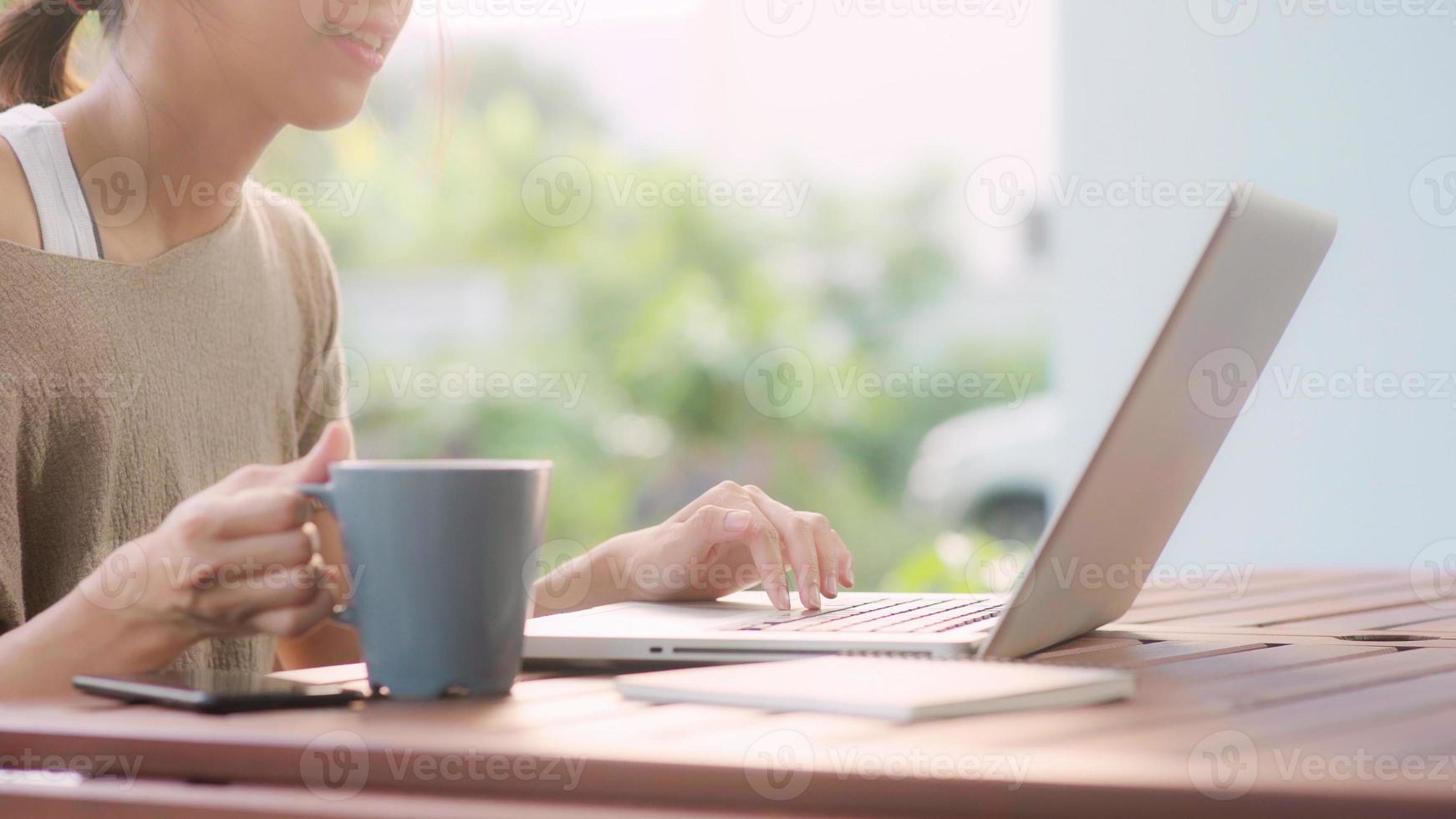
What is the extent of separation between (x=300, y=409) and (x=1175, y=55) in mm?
1673

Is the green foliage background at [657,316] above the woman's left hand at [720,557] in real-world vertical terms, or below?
below

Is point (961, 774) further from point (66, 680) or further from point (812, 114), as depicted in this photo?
point (812, 114)

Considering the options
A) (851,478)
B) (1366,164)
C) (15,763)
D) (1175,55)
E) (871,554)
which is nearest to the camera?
(15,763)

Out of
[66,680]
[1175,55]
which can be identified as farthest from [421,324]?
[66,680]

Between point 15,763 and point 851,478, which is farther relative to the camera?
point 851,478

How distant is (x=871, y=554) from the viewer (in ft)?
24.6

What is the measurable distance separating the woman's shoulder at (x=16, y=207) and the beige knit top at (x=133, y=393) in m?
0.02
